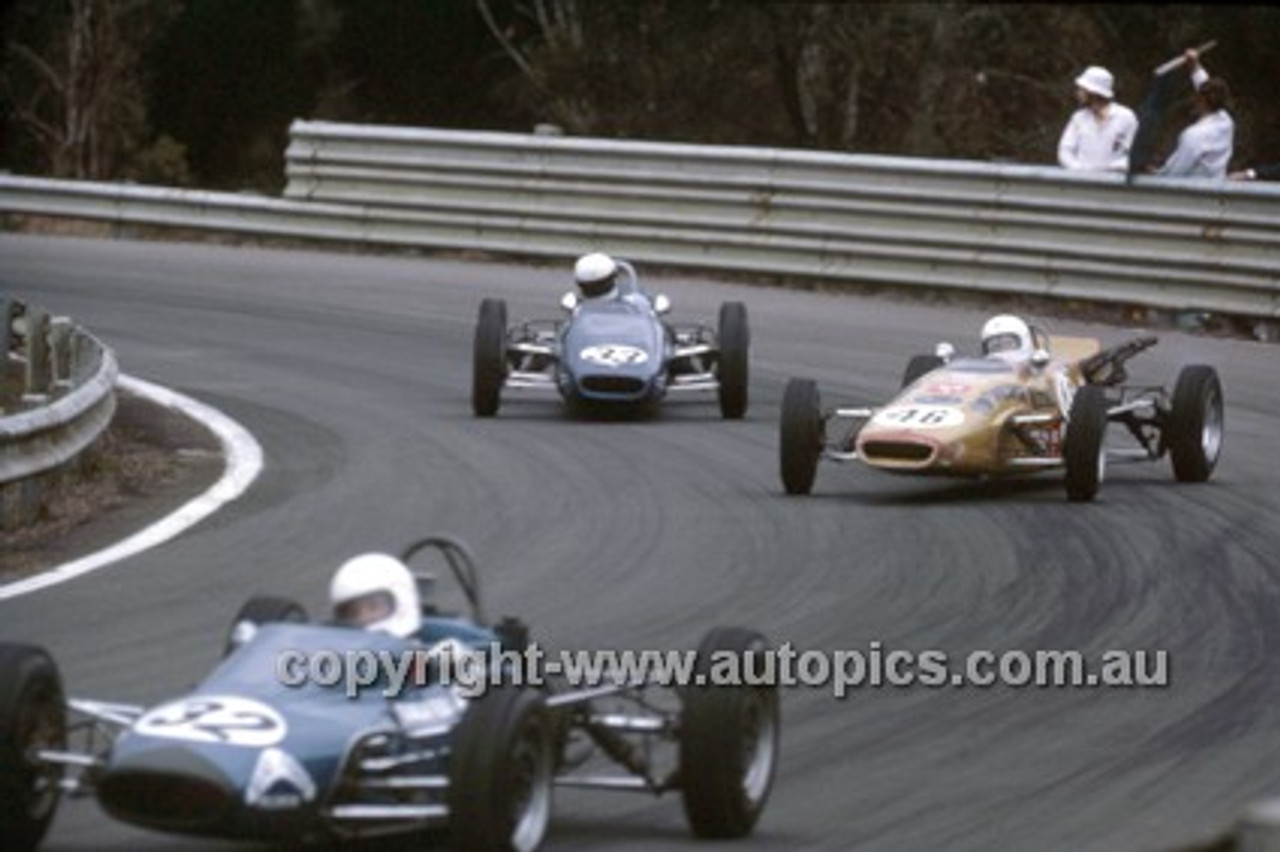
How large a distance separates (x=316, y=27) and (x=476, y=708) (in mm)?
29798

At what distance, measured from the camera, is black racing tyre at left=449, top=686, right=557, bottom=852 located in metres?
8.43

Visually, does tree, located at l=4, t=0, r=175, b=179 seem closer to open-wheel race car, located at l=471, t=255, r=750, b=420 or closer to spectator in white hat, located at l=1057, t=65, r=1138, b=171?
spectator in white hat, located at l=1057, t=65, r=1138, b=171

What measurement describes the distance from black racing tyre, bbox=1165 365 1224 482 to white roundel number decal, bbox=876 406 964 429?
155cm

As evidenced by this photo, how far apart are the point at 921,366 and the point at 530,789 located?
954 cm

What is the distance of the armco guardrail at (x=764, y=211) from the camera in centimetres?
2461

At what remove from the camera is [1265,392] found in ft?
71.7

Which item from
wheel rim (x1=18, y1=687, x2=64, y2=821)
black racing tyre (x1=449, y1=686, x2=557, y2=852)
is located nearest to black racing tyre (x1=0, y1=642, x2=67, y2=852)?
wheel rim (x1=18, y1=687, x2=64, y2=821)

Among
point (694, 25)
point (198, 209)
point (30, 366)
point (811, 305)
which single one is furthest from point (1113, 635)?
Answer: point (694, 25)

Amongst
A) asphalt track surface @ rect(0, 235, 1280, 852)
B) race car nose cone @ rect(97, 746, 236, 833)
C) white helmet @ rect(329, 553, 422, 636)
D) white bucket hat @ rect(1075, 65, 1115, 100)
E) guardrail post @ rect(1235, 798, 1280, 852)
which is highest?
white bucket hat @ rect(1075, 65, 1115, 100)

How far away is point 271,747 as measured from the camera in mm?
8375

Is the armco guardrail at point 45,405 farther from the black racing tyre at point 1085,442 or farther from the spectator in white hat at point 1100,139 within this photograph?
the spectator in white hat at point 1100,139

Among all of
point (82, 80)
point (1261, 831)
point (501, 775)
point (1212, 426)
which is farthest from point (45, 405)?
point (82, 80)

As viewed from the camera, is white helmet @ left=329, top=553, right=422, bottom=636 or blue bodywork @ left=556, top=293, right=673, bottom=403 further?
blue bodywork @ left=556, top=293, right=673, bottom=403

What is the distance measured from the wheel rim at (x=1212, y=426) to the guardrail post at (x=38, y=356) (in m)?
5.93
